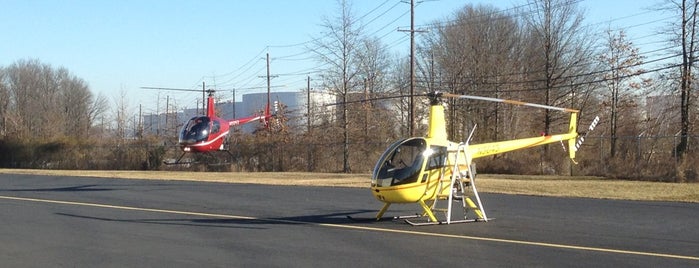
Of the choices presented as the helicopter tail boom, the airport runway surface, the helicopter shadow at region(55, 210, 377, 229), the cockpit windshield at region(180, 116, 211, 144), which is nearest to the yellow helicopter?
the helicopter tail boom

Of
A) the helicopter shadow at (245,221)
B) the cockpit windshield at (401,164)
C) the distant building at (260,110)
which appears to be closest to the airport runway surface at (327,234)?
the helicopter shadow at (245,221)

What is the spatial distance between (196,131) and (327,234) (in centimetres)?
2070

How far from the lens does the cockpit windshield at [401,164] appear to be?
1528 centimetres

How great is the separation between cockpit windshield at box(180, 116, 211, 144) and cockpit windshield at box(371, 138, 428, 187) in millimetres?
19373

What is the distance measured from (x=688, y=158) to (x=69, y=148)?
4753 cm

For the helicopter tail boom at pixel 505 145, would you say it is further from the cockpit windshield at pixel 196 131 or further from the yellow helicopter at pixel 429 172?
the cockpit windshield at pixel 196 131

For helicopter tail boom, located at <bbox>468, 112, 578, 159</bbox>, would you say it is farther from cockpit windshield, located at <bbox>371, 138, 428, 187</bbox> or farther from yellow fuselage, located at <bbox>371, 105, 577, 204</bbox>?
cockpit windshield, located at <bbox>371, 138, 428, 187</bbox>

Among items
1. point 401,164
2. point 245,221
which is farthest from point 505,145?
point 245,221

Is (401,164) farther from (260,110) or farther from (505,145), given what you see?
(260,110)

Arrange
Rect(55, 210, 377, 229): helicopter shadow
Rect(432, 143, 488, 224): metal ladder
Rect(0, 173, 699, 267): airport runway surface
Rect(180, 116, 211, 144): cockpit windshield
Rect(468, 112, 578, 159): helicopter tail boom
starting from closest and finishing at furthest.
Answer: Rect(0, 173, 699, 267): airport runway surface, Rect(432, 143, 488, 224): metal ladder, Rect(55, 210, 377, 229): helicopter shadow, Rect(468, 112, 578, 159): helicopter tail boom, Rect(180, 116, 211, 144): cockpit windshield

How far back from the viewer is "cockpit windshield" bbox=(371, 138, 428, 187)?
15281 mm

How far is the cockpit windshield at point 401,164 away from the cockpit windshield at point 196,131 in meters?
19.4

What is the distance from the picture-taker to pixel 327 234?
14.0 metres

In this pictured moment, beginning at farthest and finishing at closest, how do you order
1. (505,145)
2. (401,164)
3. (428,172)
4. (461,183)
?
1. (505,145)
2. (461,183)
3. (401,164)
4. (428,172)
